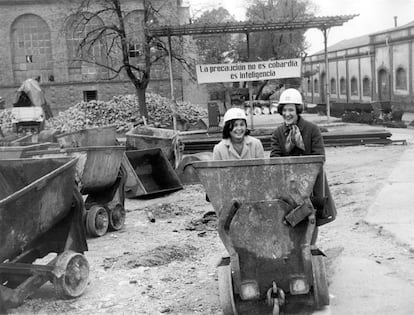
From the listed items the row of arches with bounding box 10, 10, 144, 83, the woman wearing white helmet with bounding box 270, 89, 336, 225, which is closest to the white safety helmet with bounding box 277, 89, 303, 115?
the woman wearing white helmet with bounding box 270, 89, 336, 225

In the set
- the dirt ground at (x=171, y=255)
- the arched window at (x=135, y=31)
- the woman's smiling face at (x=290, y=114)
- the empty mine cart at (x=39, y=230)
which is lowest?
the dirt ground at (x=171, y=255)

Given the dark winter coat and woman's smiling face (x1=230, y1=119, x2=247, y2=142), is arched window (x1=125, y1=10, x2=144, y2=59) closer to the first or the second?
woman's smiling face (x1=230, y1=119, x2=247, y2=142)

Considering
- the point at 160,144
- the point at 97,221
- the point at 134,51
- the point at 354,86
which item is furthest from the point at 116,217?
the point at 354,86

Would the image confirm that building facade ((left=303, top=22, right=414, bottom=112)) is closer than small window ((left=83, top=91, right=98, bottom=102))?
No

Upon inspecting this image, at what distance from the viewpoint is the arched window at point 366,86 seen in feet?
153

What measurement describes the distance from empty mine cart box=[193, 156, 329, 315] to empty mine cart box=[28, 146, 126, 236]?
12.0 ft

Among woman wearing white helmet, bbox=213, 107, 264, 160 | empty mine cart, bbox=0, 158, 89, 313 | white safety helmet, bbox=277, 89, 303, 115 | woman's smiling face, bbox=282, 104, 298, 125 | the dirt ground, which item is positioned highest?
white safety helmet, bbox=277, 89, 303, 115

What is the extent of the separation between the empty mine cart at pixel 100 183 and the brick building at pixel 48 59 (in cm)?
2842

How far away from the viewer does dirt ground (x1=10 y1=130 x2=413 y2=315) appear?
17.4 feet

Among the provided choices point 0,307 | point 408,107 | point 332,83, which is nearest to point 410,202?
point 0,307

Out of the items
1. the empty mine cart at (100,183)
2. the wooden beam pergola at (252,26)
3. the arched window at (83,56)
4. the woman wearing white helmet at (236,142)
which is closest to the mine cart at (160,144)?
the empty mine cart at (100,183)

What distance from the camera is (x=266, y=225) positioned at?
459cm

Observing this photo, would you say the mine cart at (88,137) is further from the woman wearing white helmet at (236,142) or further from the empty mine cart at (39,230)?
the woman wearing white helmet at (236,142)

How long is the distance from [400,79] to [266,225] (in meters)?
38.3
